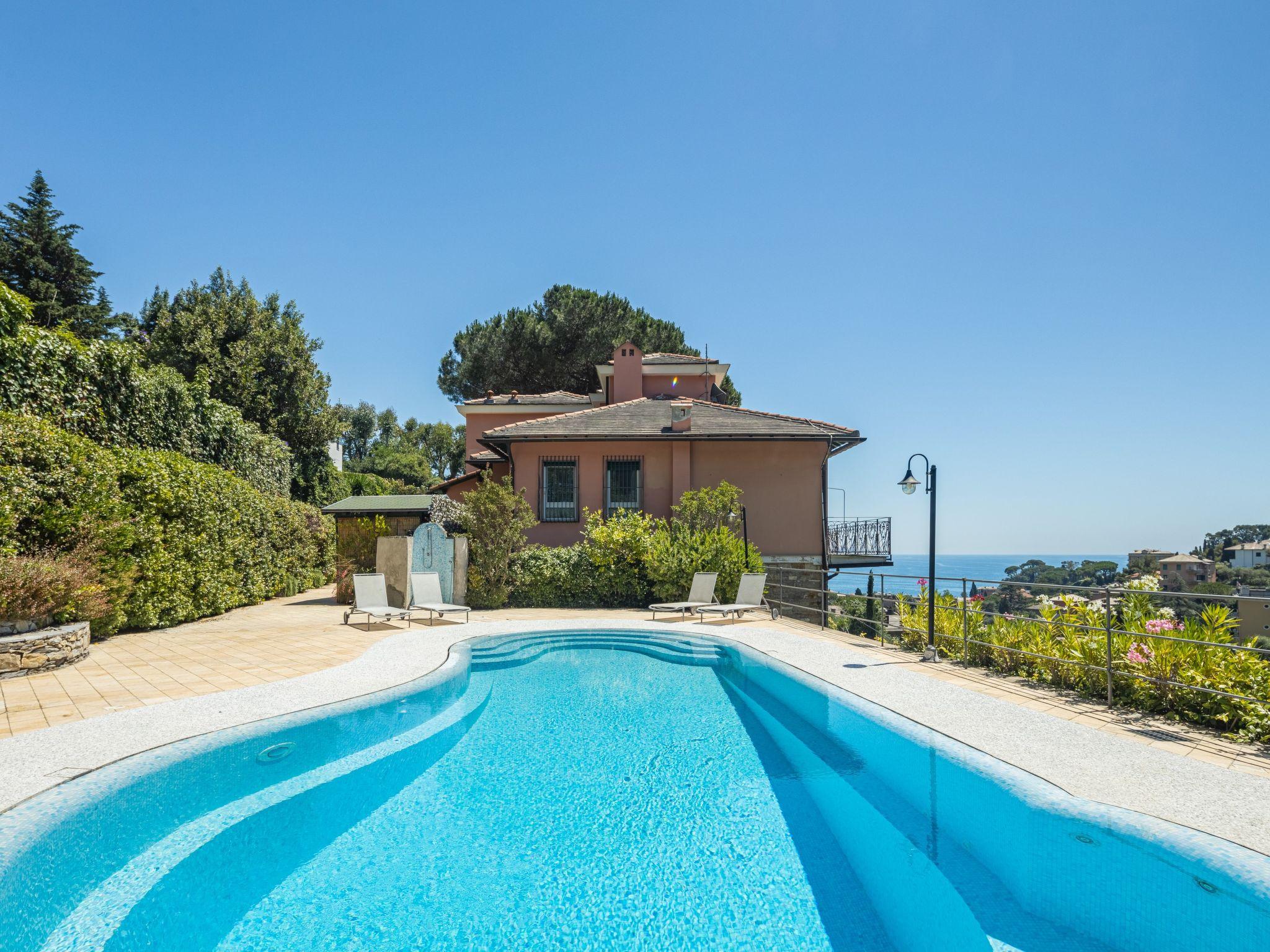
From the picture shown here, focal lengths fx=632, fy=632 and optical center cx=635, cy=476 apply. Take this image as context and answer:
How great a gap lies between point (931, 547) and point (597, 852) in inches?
262

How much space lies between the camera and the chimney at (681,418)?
17.6 metres

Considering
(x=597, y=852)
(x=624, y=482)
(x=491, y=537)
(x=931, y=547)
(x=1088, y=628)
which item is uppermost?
(x=624, y=482)

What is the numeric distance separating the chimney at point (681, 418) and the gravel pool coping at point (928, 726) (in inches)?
380

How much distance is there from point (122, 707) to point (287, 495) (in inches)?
624

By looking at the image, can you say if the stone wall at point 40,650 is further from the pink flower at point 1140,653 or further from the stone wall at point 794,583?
the stone wall at point 794,583

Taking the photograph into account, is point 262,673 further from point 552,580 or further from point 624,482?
point 624,482

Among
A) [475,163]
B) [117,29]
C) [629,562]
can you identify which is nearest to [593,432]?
[629,562]

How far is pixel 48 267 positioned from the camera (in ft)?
86.0

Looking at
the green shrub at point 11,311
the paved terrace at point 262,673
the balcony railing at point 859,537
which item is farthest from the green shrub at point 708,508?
the green shrub at point 11,311

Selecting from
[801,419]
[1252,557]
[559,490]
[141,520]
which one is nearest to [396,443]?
[559,490]

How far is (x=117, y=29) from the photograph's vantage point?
36.7 ft

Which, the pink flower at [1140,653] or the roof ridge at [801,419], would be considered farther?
the roof ridge at [801,419]

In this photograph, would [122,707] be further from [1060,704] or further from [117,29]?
[117,29]

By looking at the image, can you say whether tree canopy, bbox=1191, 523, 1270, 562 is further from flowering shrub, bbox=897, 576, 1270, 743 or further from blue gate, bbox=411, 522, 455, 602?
blue gate, bbox=411, 522, 455, 602
